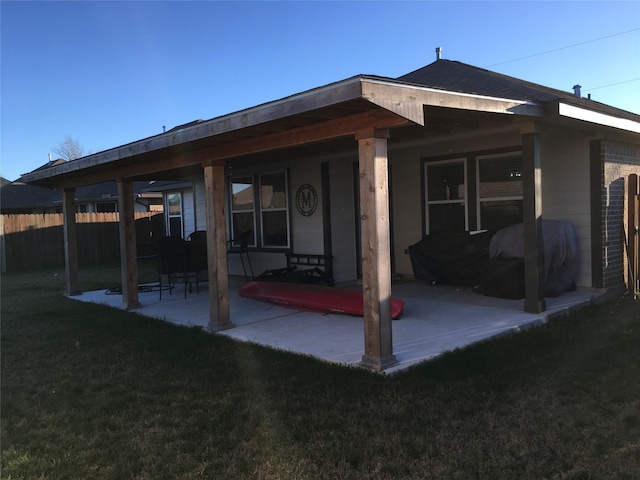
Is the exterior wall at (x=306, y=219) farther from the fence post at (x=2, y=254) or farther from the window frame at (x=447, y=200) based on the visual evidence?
the fence post at (x=2, y=254)

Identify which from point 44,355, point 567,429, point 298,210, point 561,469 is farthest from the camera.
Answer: point 298,210

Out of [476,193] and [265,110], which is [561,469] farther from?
[476,193]

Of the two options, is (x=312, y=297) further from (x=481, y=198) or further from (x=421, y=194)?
(x=481, y=198)

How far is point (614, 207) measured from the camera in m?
6.96

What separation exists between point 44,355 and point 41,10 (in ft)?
19.6

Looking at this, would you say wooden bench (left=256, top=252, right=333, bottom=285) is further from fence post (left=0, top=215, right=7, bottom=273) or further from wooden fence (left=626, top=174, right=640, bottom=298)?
fence post (left=0, top=215, right=7, bottom=273)

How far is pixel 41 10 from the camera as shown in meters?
8.11

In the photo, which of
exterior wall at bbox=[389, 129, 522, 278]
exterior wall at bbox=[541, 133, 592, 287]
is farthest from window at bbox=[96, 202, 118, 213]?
exterior wall at bbox=[541, 133, 592, 287]

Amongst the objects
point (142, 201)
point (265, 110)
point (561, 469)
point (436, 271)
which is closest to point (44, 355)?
point (265, 110)

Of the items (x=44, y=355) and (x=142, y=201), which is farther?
(x=142, y=201)

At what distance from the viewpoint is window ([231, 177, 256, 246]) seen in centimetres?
1044

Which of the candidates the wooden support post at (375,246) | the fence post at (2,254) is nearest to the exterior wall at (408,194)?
the wooden support post at (375,246)

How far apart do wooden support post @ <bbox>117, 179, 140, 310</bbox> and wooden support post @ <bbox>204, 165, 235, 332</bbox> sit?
2140 millimetres

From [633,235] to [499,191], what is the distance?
2.00m
